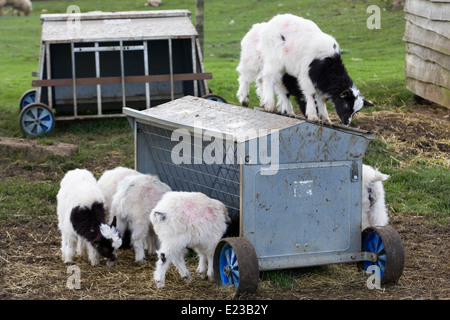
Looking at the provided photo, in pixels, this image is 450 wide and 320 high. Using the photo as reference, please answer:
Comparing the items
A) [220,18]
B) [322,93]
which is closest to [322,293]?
[322,93]

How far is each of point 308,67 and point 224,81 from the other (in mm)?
9397

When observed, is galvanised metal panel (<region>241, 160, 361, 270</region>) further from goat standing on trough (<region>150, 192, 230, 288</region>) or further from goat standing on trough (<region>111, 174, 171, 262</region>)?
goat standing on trough (<region>111, 174, 171, 262</region>)

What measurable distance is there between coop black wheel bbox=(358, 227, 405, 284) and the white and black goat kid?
92.1 inches

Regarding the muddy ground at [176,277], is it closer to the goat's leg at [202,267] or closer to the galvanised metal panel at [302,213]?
the goat's leg at [202,267]

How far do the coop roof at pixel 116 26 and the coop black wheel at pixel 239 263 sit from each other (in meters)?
7.43

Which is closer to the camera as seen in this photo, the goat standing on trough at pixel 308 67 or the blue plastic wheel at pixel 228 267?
the blue plastic wheel at pixel 228 267

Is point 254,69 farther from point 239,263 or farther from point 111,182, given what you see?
point 239,263

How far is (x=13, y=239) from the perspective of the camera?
7844 mm

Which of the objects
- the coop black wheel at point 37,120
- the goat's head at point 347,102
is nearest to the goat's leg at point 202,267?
the goat's head at point 347,102

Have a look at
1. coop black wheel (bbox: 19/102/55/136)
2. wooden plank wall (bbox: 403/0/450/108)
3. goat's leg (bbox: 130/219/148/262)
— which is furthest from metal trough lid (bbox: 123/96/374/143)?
wooden plank wall (bbox: 403/0/450/108)

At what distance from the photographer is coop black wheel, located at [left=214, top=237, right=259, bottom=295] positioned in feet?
19.1

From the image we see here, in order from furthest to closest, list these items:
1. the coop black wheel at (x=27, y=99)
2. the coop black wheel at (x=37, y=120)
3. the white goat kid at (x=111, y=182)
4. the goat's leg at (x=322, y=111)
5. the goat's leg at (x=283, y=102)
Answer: the coop black wheel at (x=27, y=99)
the coop black wheel at (x=37, y=120)
the white goat kid at (x=111, y=182)
the goat's leg at (x=283, y=102)
the goat's leg at (x=322, y=111)

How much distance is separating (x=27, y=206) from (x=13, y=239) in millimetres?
1147

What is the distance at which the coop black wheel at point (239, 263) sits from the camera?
5.83 metres
